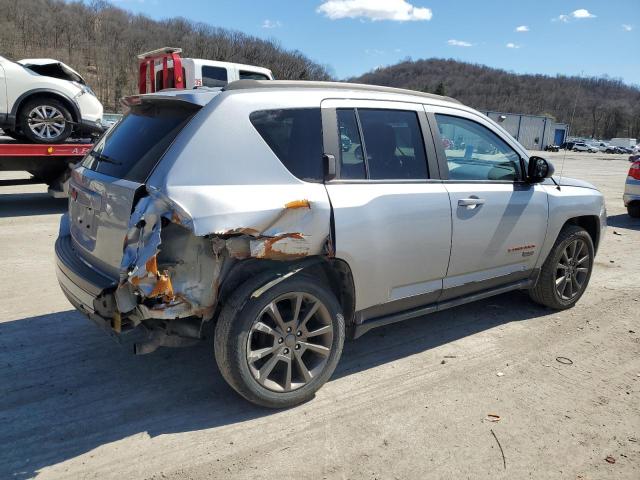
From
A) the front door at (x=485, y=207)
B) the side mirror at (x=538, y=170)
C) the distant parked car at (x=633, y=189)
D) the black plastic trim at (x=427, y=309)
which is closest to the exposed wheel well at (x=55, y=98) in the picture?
the front door at (x=485, y=207)

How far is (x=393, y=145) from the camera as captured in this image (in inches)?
141

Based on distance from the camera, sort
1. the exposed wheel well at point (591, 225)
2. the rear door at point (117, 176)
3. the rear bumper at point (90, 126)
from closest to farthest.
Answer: the rear door at point (117, 176)
the exposed wheel well at point (591, 225)
the rear bumper at point (90, 126)

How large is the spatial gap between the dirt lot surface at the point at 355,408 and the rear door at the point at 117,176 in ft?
2.98

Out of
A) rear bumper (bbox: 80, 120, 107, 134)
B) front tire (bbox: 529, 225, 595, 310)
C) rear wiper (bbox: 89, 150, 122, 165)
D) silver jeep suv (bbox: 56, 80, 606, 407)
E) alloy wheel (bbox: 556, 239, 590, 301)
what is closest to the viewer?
silver jeep suv (bbox: 56, 80, 606, 407)

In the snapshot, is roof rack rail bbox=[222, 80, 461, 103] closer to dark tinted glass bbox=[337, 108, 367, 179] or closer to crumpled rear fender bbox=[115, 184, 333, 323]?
dark tinted glass bbox=[337, 108, 367, 179]

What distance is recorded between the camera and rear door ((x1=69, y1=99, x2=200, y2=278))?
2.84 meters

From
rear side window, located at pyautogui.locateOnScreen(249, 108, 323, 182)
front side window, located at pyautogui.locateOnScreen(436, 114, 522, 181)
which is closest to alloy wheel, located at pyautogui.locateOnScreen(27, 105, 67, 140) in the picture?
rear side window, located at pyautogui.locateOnScreen(249, 108, 323, 182)

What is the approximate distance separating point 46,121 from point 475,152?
24.3 feet

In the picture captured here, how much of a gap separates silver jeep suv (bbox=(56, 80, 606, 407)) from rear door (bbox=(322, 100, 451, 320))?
0.01 m

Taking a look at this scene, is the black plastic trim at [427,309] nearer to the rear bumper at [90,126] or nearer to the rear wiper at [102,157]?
the rear wiper at [102,157]

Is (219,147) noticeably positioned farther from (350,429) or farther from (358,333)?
(350,429)

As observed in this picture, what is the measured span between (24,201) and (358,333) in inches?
340

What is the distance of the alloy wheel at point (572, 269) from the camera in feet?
16.1

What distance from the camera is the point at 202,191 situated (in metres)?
2.70
